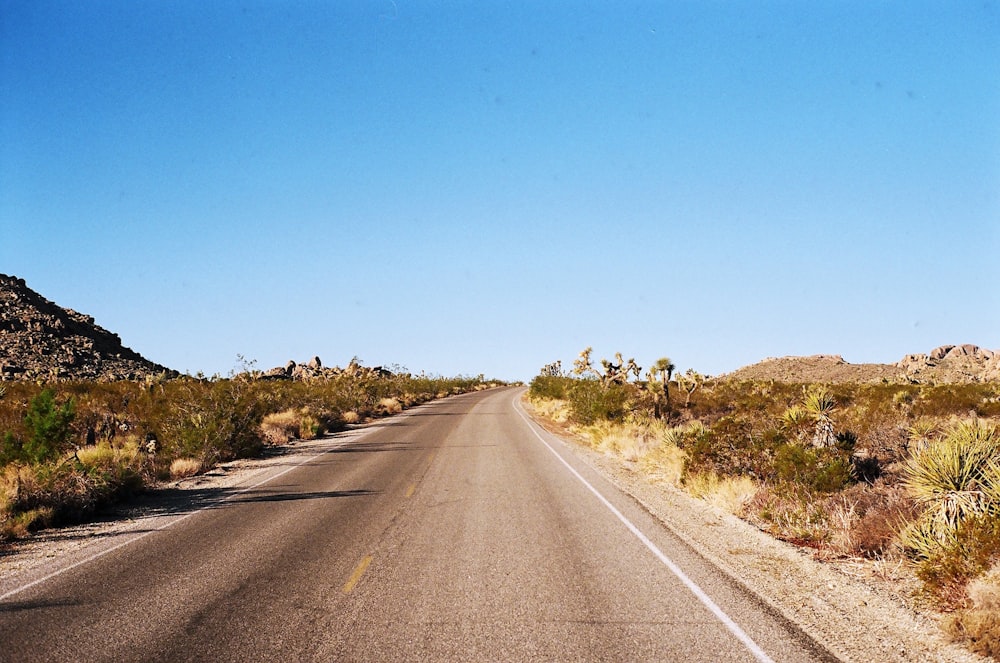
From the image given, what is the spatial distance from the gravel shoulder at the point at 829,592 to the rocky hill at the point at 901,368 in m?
58.4

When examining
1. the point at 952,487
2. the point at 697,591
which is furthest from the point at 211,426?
the point at 952,487

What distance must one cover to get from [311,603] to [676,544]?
204 inches

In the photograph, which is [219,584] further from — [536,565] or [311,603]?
[536,565]

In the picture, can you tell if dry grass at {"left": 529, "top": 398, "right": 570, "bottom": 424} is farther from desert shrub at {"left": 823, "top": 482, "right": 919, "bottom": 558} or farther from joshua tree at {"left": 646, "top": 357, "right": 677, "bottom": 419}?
desert shrub at {"left": 823, "top": 482, "right": 919, "bottom": 558}

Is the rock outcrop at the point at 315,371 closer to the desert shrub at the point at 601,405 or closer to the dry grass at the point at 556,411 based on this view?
the dry grass at the point at 556,411

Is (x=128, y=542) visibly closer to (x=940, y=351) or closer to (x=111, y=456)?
(x=111, y=456)

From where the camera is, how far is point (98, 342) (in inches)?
2349

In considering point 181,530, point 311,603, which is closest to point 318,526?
point 181,530

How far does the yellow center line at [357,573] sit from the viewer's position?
7242 millimetres

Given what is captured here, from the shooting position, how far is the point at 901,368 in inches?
3199

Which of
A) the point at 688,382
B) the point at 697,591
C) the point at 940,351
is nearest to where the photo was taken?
the point at 697,591

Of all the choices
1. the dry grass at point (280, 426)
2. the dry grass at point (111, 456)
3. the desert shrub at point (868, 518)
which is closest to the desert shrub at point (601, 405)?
the dry grass at point (280, 426)

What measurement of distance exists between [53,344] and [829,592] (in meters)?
59.5

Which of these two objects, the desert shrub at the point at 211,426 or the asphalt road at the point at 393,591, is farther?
the desert shrub at the point at 211,426
